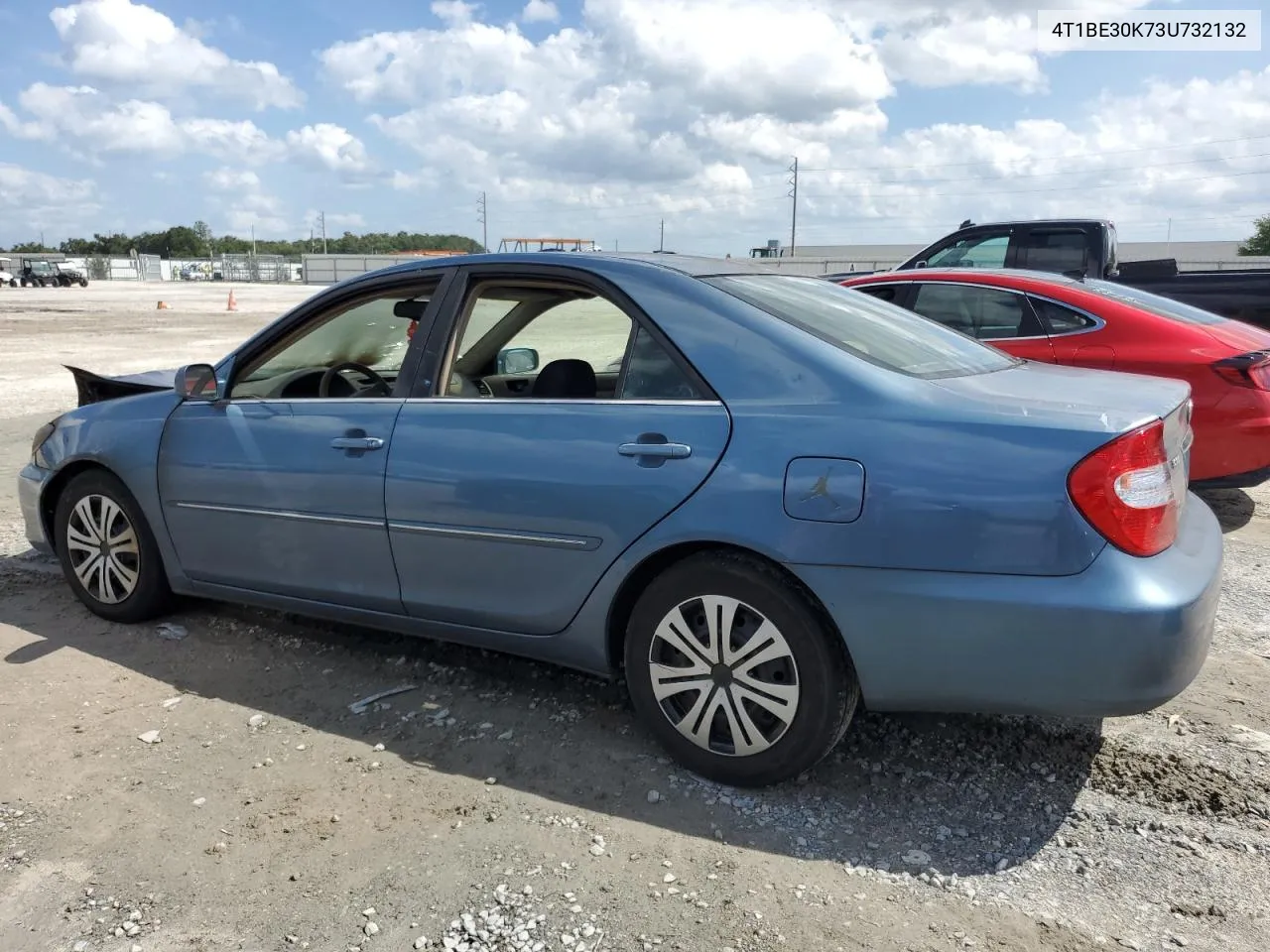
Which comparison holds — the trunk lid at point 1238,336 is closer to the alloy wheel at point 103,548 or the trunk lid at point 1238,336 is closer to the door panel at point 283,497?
the door panel at point 283,497

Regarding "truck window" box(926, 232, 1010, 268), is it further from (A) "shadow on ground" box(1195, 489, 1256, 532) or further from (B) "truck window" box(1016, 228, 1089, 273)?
(A) "shadow on ground" box(1195, 489, 1256, 532)

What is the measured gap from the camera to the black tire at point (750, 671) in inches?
111

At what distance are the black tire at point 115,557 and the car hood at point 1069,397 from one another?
10.9ft

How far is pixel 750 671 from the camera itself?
9.61ft

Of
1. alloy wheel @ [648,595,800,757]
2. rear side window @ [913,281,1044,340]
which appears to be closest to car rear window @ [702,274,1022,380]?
alloy wheel @ [648,595,800,757]

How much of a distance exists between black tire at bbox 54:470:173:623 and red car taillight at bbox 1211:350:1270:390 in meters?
5.41

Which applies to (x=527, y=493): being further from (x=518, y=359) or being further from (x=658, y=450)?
(x=518, y=359)

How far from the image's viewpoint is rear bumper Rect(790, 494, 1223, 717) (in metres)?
2.52

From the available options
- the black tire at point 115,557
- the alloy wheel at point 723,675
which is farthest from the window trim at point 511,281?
the black tire at point 115,557

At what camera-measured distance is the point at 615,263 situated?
3393 millimetres

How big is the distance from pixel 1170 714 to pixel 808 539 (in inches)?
67.0

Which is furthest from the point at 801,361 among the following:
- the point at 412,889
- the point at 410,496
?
the point at 412,889

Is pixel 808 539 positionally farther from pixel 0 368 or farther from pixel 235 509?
pixel 0 368

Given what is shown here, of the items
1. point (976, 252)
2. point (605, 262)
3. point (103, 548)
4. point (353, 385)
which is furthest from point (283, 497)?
point (976, 252)
